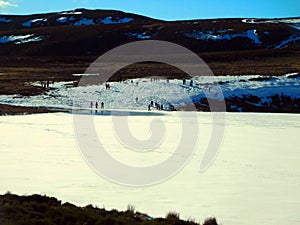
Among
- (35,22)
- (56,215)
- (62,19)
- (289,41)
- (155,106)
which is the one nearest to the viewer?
(56,215)

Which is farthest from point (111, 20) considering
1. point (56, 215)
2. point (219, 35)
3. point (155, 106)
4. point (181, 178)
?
point (56, 215)

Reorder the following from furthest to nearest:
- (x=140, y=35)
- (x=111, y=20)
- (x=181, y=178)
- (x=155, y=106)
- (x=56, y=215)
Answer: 1. (x=111, y=20)
2. (x=140, y=35)
3. (x=155, y=106)
4. (x=181, y=178)
5. (x=56, y=215)

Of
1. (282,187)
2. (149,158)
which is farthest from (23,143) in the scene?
(282,187)

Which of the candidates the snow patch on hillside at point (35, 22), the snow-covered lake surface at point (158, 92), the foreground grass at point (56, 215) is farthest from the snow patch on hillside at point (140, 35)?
the foreground grass at point (56, 215)

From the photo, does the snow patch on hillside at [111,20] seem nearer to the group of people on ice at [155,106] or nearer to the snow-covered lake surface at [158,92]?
the snow-covered lake surface at [158,92]

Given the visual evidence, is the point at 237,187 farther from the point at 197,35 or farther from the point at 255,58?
the point at 197,35

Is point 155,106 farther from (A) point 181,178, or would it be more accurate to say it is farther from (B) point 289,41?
(B) point 289,41
